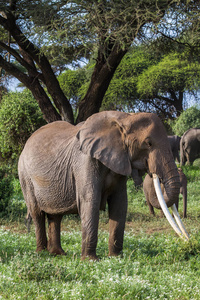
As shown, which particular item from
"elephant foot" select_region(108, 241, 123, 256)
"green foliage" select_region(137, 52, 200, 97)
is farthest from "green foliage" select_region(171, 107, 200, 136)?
"elephant foot" select_region(108, 241, 123, 256)

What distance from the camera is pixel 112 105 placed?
1272 inches

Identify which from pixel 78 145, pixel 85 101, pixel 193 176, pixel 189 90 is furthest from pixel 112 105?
pixel 78 145

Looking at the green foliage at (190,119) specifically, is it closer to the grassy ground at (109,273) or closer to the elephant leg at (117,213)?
the grassy ground at (109,273)

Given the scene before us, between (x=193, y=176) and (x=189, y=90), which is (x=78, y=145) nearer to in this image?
(x=193, y=176)

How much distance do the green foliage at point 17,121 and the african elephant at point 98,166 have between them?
282 inches

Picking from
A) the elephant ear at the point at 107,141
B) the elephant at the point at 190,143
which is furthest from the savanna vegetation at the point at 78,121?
the elephant at the point at 190,143

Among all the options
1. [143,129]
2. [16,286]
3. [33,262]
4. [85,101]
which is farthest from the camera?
[85,101]

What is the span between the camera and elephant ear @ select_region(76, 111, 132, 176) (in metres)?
4.80

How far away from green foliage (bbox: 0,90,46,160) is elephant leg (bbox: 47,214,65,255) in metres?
7.02

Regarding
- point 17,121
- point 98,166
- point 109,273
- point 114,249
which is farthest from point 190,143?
point 109,273

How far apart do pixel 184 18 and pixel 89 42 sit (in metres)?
2.08

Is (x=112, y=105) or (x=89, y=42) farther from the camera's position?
(x=112, y=105)

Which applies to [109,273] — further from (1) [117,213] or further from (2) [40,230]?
(2) [40,230]

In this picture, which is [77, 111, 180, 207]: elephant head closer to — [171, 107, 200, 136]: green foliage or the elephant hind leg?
the elephant hind leg
